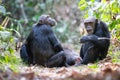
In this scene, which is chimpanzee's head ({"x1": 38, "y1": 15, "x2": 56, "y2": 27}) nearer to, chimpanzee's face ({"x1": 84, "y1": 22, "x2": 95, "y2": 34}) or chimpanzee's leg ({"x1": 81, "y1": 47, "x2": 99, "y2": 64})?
chimpanzee's face ({"x1": 84, "y1": 22, "x2": 95, "y2": 34})

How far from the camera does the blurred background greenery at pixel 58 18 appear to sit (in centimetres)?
750

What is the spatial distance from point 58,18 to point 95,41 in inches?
341

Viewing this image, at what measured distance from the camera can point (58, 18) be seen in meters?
16.2

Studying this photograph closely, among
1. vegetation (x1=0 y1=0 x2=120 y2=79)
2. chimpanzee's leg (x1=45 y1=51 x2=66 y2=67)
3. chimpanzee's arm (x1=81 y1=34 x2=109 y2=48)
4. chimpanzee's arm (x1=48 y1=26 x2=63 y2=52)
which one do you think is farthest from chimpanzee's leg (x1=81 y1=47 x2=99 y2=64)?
chimpanzee's arm (x1=48 y1=26 x2=63 y2=52)

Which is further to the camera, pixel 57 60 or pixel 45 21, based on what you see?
pixel 45 21

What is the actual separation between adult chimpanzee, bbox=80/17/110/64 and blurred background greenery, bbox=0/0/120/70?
359mm

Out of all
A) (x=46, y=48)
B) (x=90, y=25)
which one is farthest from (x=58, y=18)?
(x=46, y=48)

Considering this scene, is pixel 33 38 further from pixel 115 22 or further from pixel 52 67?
pixel 115 22

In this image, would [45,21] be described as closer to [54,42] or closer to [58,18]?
[54,42]

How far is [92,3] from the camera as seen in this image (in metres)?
8.88

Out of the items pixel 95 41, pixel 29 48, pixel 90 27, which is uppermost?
pixel 90 27

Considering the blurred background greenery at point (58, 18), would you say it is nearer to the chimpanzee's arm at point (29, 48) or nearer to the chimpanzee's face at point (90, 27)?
the chimpanzee's arm at point (29, 48)

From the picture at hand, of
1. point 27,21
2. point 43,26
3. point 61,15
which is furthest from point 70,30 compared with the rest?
point 43,26

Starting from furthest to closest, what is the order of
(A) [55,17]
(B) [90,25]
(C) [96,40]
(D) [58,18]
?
(D) [58,18] → (A) [55,17] → (B) [90,25] → (C) [96,40]
